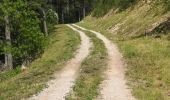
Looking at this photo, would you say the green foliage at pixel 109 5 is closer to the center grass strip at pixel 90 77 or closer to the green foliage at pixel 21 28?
the green foliage at pixel 21 28

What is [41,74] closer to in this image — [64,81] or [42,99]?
[64,81]

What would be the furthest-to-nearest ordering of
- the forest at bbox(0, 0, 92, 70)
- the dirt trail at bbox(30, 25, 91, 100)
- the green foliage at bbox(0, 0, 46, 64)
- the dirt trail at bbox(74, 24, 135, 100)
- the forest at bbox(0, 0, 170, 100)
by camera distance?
the forest at bbox(0, 0, 92, 70) < the green foliage at bbox(0, 0, 46, 64) < the forest at bbox(0, 0, 170, 100) < the dirt trail at bbox(30, 25, 91, 100) < the dirt trail at bbox(74, 24, 135, 100)

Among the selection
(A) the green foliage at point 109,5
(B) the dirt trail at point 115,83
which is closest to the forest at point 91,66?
(B) the dirt trail at point 115,83

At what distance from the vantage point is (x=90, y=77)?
79.7ft

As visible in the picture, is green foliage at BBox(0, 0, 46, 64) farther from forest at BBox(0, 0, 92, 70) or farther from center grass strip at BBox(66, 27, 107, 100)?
center grass strip at BBox(66, 27, 107, 100)

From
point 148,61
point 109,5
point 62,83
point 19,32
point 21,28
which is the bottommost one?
point 62,83

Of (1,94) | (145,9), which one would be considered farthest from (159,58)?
(145,9)

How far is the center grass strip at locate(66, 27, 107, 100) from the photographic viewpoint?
19.7m

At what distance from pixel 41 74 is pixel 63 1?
92.2m

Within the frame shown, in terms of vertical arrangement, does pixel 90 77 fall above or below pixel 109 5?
below

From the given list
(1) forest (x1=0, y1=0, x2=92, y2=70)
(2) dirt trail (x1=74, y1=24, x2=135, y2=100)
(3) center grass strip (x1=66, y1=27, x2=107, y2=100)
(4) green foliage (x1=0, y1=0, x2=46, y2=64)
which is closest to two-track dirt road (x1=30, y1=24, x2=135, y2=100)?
(2) dirt trail (x1=74, y1=24, x2=135, y2=100)

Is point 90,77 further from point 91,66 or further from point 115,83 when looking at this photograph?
point 91,66

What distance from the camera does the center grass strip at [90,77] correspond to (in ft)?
64.6

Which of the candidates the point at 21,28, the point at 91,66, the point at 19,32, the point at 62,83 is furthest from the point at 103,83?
the point at 19,32
